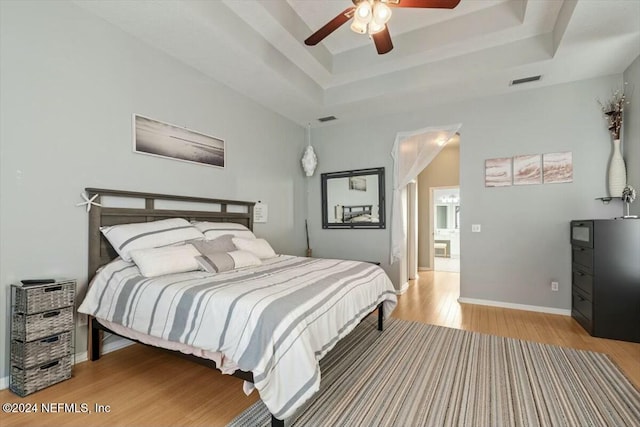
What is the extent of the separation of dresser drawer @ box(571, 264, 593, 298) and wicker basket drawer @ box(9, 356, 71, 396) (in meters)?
4.60

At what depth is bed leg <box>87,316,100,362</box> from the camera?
2.29 meters

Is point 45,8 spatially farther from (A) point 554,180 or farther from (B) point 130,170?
(A) point 554,180

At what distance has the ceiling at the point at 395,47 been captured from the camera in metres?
2.48

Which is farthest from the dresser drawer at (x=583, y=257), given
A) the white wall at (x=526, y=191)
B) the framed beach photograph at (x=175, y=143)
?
the framed beach photograph at (x=175, y=143)

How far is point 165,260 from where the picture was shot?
87.1 inches

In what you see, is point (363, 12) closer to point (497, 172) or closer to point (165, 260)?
point (165, 260)

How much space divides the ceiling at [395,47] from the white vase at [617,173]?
3.10 feet

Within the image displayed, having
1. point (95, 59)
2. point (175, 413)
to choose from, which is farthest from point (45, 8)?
point (175, 413)

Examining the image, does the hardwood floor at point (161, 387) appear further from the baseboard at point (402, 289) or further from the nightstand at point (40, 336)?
the baseboard at point (402, 289)

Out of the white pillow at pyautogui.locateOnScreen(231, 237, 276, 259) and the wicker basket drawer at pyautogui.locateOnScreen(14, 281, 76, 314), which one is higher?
the white pillow at pyautogui.locateOnScreen(231, 237, 276, 259)

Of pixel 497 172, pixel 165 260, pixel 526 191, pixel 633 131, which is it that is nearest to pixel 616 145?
pixel 633 131

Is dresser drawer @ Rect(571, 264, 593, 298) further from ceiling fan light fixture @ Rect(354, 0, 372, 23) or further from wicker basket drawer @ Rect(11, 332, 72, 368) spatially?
wicker basket drawer @ Rect(11, 332, 72, 368)

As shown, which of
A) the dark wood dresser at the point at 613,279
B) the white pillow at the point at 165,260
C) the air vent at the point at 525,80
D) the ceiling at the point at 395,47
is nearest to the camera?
the white pillow at the point at 165,260

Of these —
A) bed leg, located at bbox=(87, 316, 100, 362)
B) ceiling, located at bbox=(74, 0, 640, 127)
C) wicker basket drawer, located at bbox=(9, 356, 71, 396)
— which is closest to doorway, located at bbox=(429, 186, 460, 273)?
ceiling, located at bbox=(74, 0, 640, 127)
